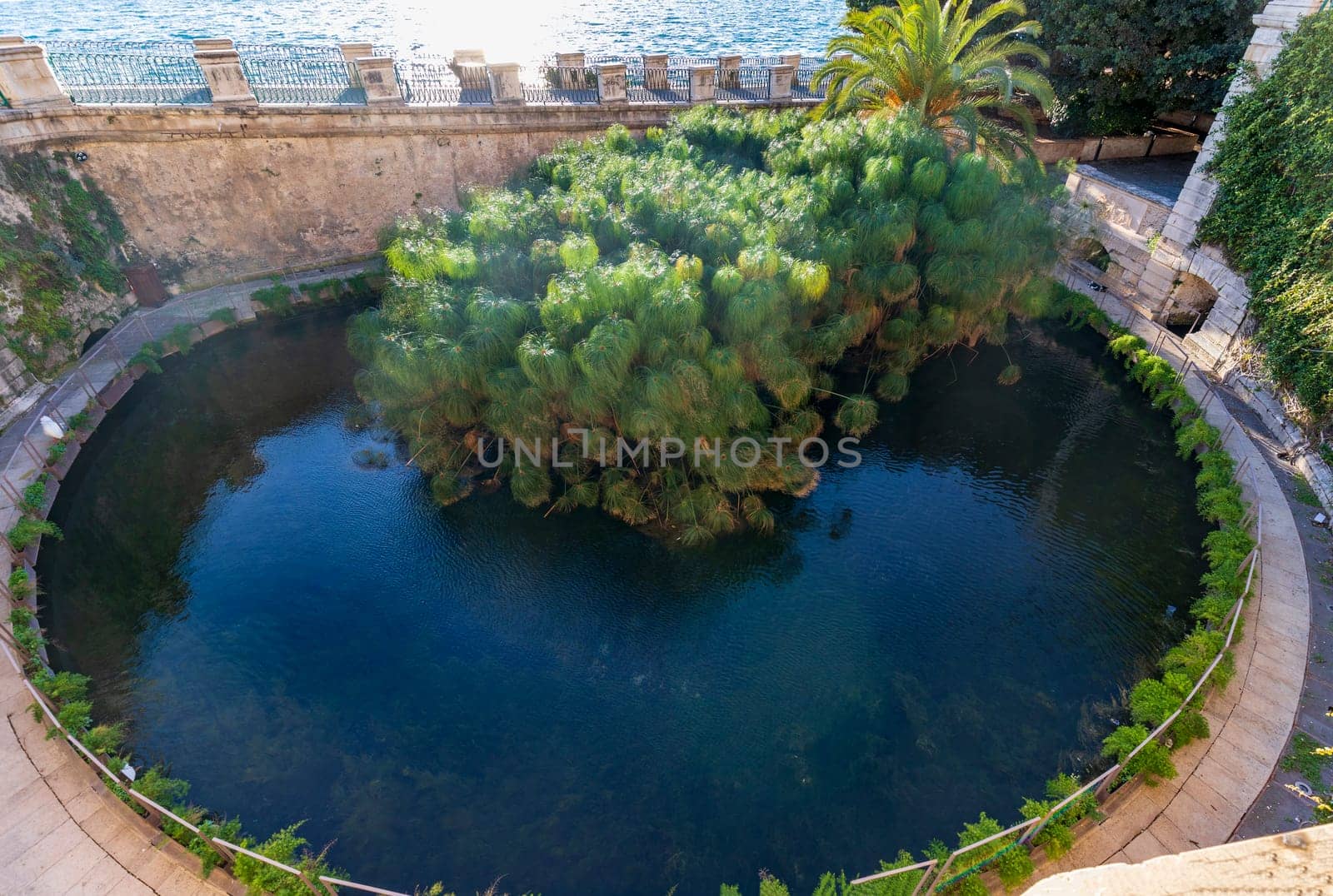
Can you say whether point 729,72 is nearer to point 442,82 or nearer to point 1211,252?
point 442,82

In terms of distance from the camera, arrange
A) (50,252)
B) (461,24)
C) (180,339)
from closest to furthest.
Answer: (50,252)
(180,339)
(461,24)

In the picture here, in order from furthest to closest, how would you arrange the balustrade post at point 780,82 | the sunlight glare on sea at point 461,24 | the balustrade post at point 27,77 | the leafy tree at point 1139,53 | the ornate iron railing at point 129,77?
1. the sunlight glare on sea at point 461,24
2. the balustrade post at point 780,82
3. the leafy tree at point 1139,53
4. the ornate iron railing at point 129,77
5. the balustrade post at point 27,77

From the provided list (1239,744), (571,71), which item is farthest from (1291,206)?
(571,71)

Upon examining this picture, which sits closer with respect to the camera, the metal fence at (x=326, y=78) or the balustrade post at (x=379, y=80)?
the metal fence at (x=326, y=78)

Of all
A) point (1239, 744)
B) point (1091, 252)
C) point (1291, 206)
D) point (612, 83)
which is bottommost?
point (1239, 744)

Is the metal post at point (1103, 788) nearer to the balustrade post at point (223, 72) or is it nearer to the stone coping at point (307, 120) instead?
the stone coping at point (307, 120)

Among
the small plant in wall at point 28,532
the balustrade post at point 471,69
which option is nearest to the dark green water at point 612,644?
the small plant in wall at point 28,532

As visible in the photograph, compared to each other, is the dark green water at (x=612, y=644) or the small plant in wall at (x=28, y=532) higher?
the small plant in wall at (x=28, y=532)

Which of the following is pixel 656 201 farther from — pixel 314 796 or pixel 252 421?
pixel 314 796
